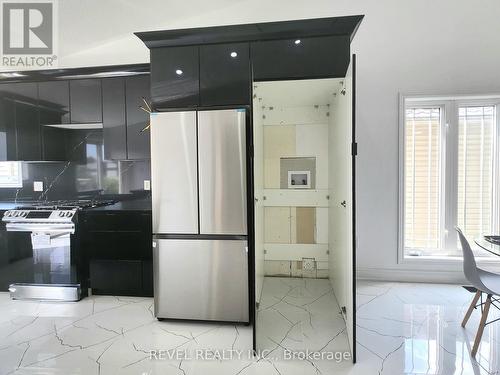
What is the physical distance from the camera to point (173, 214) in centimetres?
224

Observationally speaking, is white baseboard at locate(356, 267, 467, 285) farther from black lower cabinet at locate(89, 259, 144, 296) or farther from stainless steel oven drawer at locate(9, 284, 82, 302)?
stainless steel oven drawer at locate(9, 284, 82, 302)

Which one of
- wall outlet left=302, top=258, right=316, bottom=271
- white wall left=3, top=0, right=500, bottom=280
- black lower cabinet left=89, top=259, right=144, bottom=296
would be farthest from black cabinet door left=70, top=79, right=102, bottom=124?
wall outlet left=302, top=258, right=316, bottom=271

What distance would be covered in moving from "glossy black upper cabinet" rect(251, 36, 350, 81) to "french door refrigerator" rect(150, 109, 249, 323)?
1.48ft

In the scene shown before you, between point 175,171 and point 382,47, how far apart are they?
2.54 meters

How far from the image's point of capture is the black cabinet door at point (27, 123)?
306 cm

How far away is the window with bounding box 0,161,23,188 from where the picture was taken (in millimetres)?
3350

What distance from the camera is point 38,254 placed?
272 cm

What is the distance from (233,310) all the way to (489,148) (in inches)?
127

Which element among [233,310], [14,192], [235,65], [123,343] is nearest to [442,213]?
[233,310]

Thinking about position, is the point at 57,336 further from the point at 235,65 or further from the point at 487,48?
the point at 487,48

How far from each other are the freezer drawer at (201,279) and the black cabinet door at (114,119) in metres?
1.28

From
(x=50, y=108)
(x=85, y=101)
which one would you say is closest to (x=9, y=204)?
(x=50, y=108)

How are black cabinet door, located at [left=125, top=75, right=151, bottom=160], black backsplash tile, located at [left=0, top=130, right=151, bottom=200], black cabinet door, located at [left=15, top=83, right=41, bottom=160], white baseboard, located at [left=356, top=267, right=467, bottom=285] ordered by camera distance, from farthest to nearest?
black backsplash tile, located at [left=0, top=130, right=151, bottom=200] → black cabinet door, located at [left=15, top=83, right=41, bottom=160] → white baseboard, located at [left=356, top=267, right=467, bottom=285] → black cabinet door, located at [left=125, top=75, right=151, bottom=160]

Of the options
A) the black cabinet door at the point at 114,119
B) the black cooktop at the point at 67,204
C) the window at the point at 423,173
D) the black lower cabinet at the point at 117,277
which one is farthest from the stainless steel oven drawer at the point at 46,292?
the window at the point at 423,173
